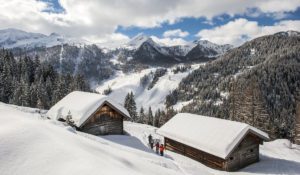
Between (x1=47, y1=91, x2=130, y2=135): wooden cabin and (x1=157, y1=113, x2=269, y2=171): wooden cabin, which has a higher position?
(x1=47, y1=91, x2=130, y2=135): wooden cabin

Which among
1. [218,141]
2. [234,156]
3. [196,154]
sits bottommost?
[196,154]

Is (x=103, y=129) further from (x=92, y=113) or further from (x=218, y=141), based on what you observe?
(x=218, y=141)

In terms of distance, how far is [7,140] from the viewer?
10828 mm

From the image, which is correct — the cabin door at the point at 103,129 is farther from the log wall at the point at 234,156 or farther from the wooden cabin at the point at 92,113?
the log wall at the point at 234,156

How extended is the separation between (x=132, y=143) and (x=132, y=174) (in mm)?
20861

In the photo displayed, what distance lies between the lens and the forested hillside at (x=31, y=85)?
69.1m

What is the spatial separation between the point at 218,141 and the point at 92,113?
46.6 feet

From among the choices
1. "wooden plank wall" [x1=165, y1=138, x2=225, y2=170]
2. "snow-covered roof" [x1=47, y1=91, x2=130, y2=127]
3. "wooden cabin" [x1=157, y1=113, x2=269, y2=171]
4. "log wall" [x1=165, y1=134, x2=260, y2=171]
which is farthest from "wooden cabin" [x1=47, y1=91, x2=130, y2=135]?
"log wall" [x1=165, y1=134, x2=260, y2=171]

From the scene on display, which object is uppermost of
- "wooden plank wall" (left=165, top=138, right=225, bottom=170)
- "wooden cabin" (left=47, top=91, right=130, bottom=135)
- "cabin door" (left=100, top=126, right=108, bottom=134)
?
"wooden cabin" (left=47, top=91, right=130, bottom=135)

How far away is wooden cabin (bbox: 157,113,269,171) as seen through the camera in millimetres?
27297

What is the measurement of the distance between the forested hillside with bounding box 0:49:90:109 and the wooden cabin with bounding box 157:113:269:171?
41.6 m

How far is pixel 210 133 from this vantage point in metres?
29.3

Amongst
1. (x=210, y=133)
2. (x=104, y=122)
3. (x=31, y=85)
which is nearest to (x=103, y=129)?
(x=104, y=122)

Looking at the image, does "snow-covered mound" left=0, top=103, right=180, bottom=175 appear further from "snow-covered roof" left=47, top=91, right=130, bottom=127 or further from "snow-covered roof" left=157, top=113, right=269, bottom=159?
"snow-covered roof" left=47, top=91, right=130, bottom=127
